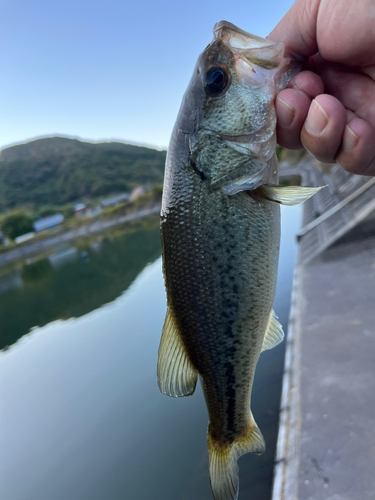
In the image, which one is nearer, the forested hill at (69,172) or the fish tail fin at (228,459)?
the fish tail fin at (228,459)

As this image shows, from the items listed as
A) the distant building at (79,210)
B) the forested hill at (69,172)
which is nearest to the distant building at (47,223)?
the distant building at (79,210)

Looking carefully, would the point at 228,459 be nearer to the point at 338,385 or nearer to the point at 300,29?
→ the point at 300,29

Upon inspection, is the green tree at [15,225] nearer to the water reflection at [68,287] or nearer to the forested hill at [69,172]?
the forested hill at [69,172]

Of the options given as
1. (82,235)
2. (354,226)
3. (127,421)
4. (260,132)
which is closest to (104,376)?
(127,421)

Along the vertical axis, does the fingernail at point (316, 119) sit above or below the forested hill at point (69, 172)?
above

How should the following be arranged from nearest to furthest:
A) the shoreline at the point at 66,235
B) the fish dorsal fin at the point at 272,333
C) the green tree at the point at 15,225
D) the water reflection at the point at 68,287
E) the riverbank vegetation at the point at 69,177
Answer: the fish dorsal fin at the point at 272,333 < the water reflection at the point at 68,287 < the shoreline at the point at 66,235 < the green tree at the point at 15,225 < the riverbank vegetation at the point at 69,177

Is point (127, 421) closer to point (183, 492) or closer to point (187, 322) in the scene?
point (183, 492)
